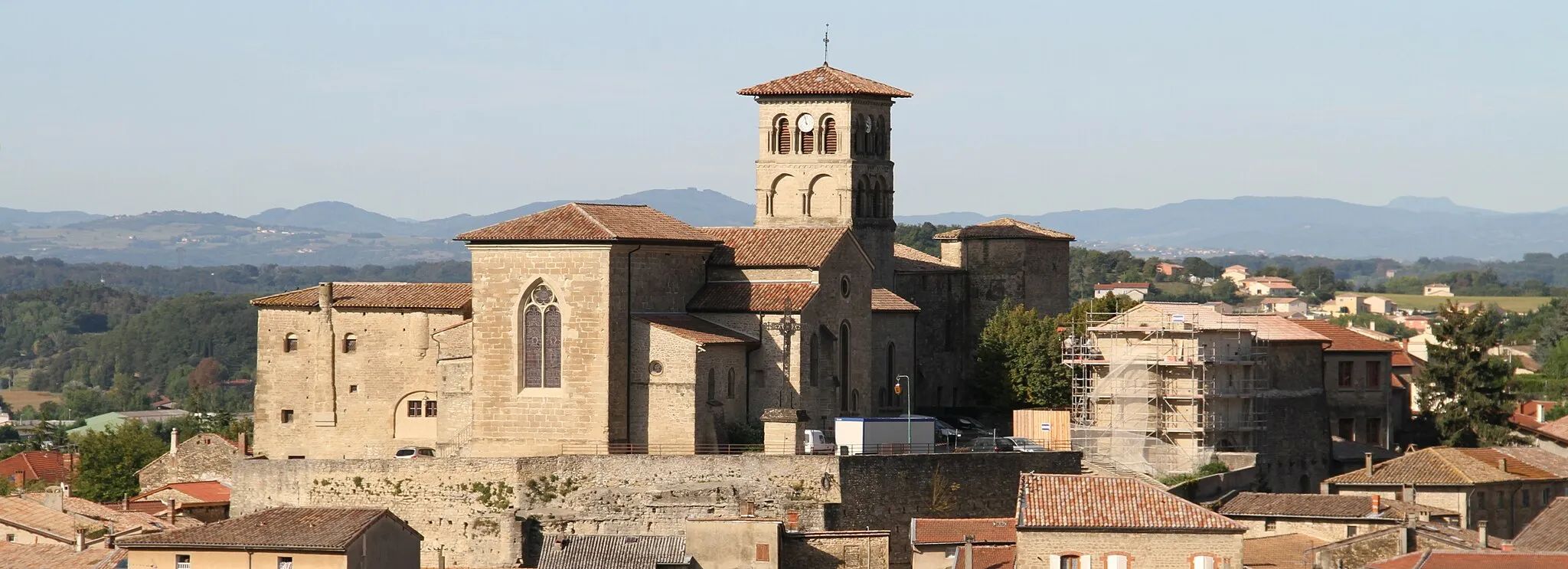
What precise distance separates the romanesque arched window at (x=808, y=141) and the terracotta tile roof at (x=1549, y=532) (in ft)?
77.1

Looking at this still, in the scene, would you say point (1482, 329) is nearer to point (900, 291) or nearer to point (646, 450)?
point (900, 291)

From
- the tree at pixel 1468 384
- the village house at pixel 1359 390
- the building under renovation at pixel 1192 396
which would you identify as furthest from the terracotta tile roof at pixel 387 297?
the tree at pixel 1468 384

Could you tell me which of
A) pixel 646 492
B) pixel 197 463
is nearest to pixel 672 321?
pixel 646 492

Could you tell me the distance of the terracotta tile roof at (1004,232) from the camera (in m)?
72.6

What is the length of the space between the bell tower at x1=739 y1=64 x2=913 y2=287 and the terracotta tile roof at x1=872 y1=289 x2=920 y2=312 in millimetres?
1266

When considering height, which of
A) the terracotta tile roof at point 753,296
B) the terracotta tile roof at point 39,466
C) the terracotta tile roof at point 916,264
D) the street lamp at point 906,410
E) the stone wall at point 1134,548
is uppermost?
the terracotta tile roof at point 916,264

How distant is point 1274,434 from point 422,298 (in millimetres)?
23817

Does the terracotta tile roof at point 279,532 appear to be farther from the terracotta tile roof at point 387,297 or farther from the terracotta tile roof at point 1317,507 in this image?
the terracotta tile roof at point 1317,507

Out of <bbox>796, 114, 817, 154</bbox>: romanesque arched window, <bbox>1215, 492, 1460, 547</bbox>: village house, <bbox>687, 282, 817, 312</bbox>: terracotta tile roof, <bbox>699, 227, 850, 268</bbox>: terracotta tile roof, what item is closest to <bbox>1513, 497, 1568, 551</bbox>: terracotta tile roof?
<bbox>1215, 492, 1460, 547</bbox>: village house

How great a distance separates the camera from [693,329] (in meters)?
59.5

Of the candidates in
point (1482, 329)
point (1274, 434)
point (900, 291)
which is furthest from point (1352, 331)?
point (900, 291)

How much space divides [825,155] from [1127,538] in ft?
78.4

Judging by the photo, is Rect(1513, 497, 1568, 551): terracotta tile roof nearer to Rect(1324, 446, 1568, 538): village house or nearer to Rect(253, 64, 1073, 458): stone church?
Rect(1324, 446, 1568, 538): village house

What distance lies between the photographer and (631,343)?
2324 inches
